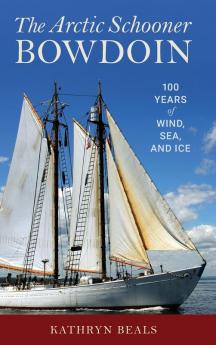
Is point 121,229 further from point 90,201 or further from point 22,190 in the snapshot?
point 22,190

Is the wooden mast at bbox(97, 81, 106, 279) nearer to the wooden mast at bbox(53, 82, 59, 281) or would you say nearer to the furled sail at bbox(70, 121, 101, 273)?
the furled sail at bbox(70, 121, 101, 273)

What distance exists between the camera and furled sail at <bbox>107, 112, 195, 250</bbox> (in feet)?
123

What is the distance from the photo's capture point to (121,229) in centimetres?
3978

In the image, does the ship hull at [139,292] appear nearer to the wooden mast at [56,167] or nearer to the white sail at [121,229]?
the white sail at [121,229]

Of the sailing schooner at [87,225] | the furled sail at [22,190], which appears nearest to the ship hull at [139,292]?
the sailing schooner at [87,225]

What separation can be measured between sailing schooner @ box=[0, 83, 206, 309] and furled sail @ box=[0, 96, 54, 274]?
10 cm

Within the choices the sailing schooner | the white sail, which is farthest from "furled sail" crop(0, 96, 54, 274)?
the white sail

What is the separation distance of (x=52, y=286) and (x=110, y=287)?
8.13 metres

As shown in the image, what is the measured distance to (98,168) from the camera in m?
44.2

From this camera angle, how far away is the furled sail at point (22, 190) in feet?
161

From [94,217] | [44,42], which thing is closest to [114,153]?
[94,217]

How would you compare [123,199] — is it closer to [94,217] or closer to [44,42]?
[94,217]

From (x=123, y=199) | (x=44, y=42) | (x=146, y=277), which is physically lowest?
(x=146, y=277)

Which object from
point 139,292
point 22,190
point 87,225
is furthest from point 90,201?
point 139,292
